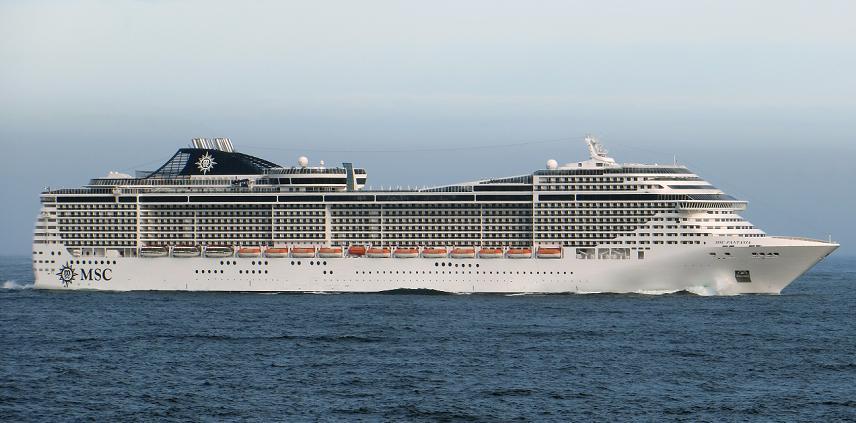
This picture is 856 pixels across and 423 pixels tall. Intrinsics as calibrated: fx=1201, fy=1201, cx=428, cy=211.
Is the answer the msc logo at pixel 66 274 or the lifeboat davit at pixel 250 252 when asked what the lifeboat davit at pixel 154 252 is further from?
the lifeboat davit at pixel 250 252

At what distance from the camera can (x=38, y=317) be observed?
6378cm

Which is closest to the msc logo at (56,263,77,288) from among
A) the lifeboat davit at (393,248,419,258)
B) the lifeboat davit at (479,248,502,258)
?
the lifeboat davit at (393,248,419,258)

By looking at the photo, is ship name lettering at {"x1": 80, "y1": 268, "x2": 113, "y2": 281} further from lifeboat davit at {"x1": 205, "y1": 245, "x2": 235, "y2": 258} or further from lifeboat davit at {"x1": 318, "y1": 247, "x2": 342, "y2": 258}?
lifeboat davit at {"x1": 318, "y1": 247, "x2": 342, "y2": 258}

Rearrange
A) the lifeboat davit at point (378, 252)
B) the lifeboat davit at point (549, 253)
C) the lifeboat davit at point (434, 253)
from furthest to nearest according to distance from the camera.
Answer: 1. the lifeboat davit at point (378, 252)
2. the lifeboat davit at point (434, 253)
3. the lifeboat davit at point (549, 253)

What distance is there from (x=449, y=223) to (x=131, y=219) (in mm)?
22090

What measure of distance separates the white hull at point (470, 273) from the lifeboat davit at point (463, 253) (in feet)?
1.29

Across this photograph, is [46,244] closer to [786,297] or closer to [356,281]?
[356,281]

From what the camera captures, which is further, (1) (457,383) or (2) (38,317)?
(2) (38,317)

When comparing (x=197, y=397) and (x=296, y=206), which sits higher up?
(x=296, y=206)

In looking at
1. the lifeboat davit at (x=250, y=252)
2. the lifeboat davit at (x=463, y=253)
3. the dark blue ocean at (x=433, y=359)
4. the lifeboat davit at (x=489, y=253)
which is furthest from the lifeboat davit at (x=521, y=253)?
the lifeboat davit at (x=250, y=252)

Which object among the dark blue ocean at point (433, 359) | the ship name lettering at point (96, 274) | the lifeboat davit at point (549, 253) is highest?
the lifeboat davit at point (549, 253)

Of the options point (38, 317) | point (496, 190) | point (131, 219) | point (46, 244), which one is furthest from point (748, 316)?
point (46, 244)

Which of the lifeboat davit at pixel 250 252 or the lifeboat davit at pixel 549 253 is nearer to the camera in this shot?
the lifeboat davit at pixel 549 253

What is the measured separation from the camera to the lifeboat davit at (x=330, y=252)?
7644 centimetres
